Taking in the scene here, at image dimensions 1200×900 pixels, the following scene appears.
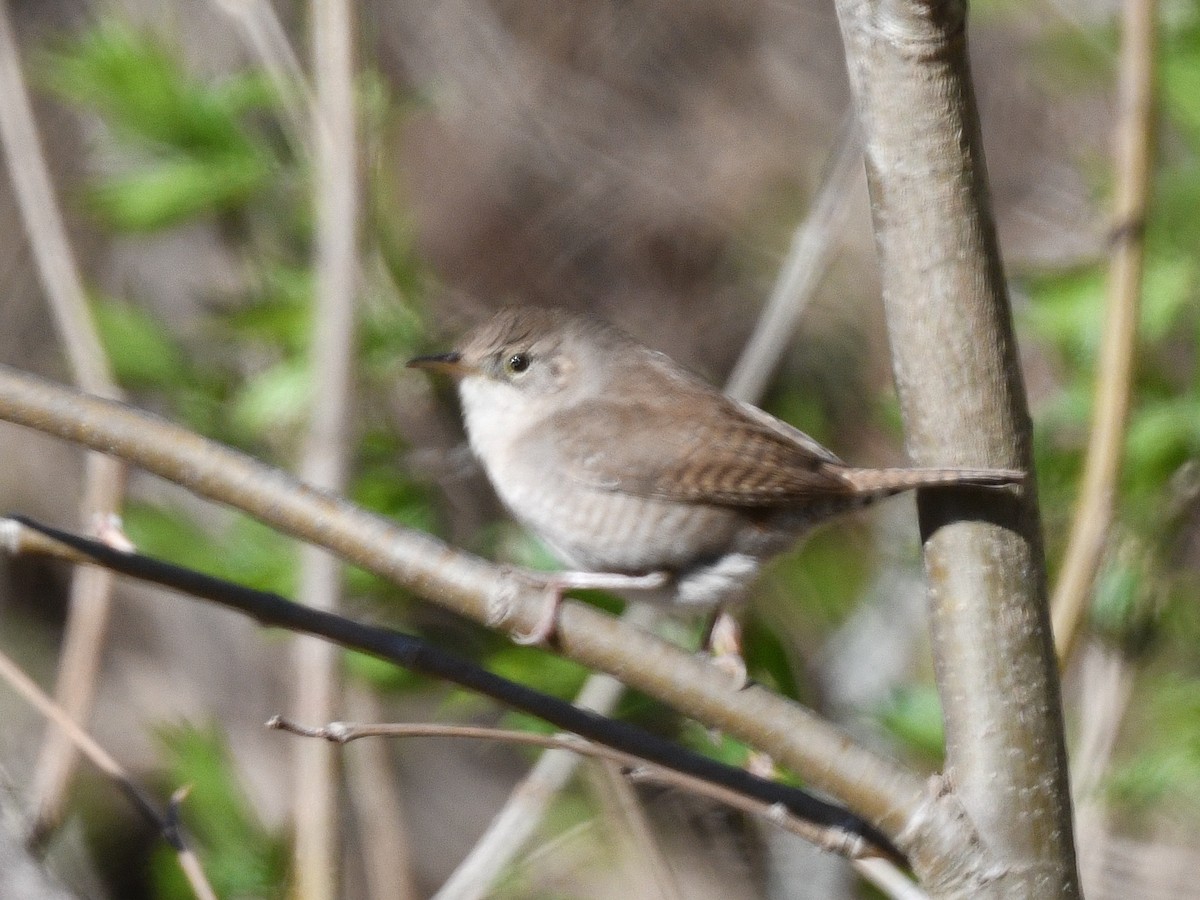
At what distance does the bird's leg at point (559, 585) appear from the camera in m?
1.45

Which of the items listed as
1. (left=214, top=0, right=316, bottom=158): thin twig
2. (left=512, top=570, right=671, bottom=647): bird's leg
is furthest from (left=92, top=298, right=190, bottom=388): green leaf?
(left=512, top=570, right=671, bottom=647): bird's leg

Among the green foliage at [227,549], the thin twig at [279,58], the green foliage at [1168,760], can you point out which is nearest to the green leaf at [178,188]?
the thin twig at [279,58]

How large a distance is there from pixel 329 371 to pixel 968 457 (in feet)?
3.29

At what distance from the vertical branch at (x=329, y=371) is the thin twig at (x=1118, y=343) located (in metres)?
1.01

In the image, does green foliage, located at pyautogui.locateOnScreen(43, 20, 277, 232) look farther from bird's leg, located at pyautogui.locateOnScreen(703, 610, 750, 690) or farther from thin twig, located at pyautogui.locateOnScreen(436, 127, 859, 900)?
bird's leg, located at pyautogui.locateOnScreen(703, 610, 750, 690)

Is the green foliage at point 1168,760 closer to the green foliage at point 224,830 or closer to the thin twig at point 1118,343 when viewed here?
the thin twig at point 1118,343

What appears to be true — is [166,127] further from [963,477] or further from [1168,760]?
[1168,760]

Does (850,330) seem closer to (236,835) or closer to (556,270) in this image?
(556,270)

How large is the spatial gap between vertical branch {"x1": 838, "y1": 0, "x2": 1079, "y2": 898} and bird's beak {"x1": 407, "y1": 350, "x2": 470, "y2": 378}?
3.19 feet

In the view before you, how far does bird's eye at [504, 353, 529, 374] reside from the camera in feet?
7.97

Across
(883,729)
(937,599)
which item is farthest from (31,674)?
(937,599)

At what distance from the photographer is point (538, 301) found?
16.2ft

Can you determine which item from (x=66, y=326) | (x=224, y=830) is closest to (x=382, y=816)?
(x=224, y=830)

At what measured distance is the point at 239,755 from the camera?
460cm
